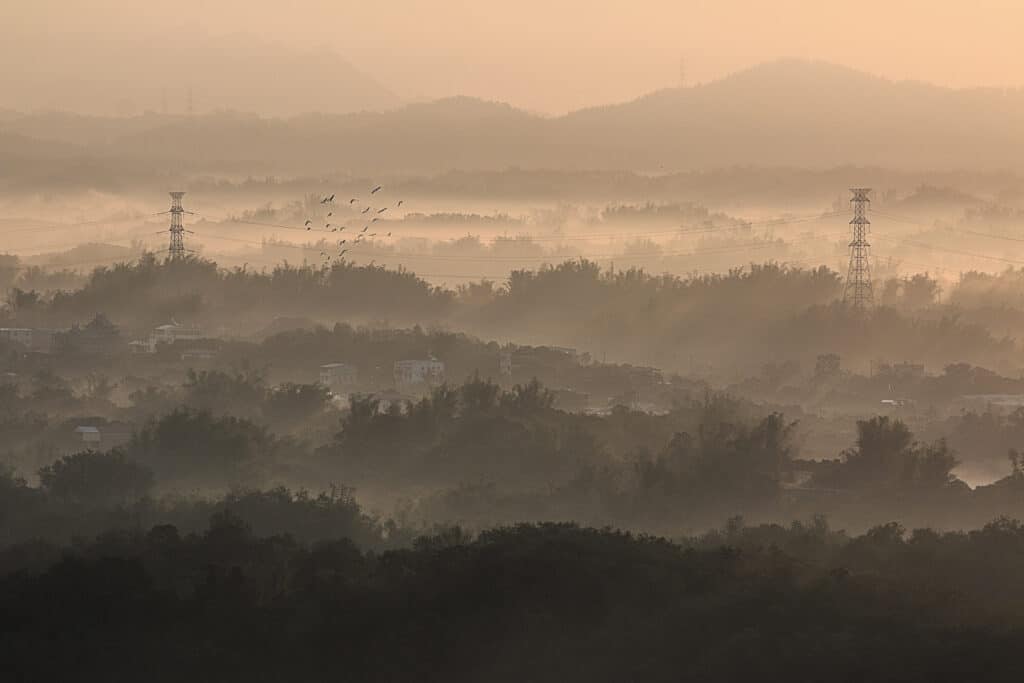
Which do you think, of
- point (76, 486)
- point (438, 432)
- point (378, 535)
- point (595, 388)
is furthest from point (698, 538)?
point (595, 388)

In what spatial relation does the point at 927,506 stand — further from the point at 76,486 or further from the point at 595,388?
the point at 595,388

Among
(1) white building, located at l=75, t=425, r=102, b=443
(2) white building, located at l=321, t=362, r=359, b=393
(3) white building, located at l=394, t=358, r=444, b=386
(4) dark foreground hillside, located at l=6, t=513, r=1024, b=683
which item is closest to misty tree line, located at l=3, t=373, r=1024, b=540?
(1) white building, located at l=75, t=425, r=102, b=443

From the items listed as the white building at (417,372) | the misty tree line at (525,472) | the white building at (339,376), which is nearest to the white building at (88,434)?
the misty tree line at (525,472)

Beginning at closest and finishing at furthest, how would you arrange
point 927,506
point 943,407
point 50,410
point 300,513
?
point 300,513, point 927,506, point 50,410, point 943,407

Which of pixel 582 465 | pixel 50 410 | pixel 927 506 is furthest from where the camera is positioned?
pixel 50 410

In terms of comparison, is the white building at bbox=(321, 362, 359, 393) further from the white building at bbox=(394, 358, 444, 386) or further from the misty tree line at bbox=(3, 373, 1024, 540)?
the misty tree line at bbox=(3, 373, 1024, 540)

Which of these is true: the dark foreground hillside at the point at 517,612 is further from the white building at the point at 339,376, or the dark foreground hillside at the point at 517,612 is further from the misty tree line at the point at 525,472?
the white building at the point at 339,376
